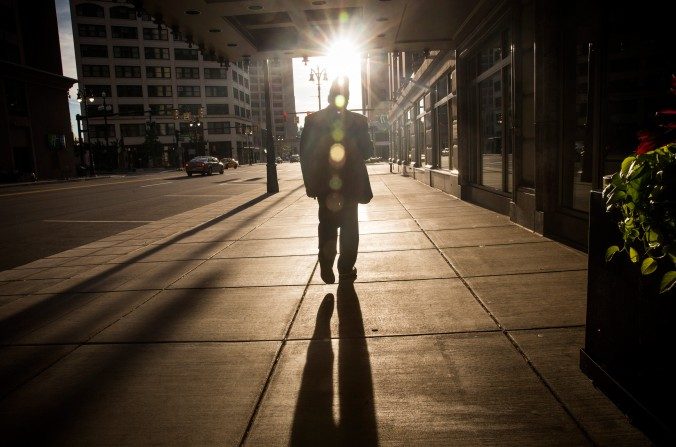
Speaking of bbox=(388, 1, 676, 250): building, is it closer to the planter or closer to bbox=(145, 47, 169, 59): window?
the planter

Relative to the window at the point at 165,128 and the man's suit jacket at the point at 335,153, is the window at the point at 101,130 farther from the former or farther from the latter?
the man's suit jacket at the point at 335,153

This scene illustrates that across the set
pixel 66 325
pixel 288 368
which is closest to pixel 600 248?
pixel 288 368

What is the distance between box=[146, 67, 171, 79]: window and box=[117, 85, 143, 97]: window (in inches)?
120

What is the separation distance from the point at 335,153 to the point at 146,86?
9363 cm

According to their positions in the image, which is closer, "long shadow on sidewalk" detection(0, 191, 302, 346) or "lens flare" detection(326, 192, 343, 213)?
"long shadow on sidewalk" detection(0, 191, 302, 346)

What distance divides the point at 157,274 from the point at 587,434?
15.1ft

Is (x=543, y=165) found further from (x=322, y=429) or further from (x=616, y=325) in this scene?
(x=322, y=429)

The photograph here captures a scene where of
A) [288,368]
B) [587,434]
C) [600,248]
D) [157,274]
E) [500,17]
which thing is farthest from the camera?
[500,17]

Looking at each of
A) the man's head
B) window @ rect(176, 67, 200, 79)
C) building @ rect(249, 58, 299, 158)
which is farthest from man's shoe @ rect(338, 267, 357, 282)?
building @ rect(249, 58, 299, 158)

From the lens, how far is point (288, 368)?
2.83 meters

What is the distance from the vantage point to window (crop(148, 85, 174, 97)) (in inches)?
3455

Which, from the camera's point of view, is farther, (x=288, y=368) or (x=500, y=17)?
(x=500, y=17)

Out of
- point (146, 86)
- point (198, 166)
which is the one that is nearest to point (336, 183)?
point (198, 166)

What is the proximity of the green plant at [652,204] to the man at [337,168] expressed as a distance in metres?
3.02
